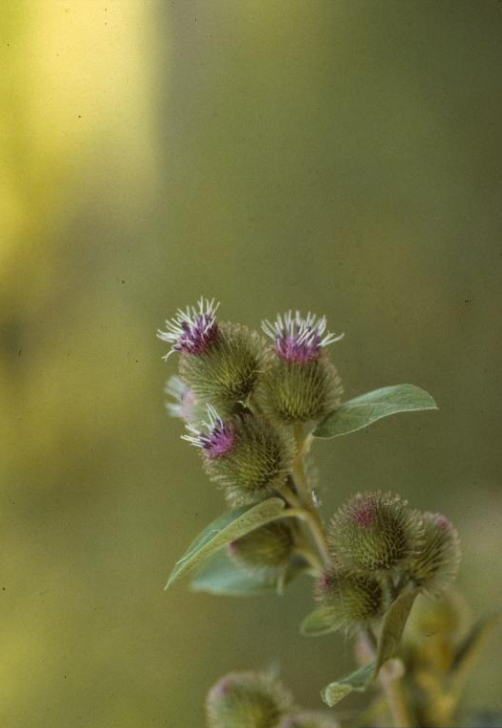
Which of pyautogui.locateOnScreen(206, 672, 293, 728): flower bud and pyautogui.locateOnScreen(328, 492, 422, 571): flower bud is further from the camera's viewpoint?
pyautogui.locateOnScreen(206, 672, 293, 728): flower bud

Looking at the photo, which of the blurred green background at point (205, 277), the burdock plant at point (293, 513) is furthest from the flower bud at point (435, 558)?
the blurred green background at point (205, 277)

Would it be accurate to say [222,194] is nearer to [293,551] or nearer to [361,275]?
[361,275]

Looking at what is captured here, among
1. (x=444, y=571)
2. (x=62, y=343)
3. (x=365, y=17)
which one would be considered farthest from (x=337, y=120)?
(x=444, y=571)

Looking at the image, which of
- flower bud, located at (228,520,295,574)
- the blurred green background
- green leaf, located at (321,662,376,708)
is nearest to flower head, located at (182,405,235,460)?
flower bud, located at (228,520,295,574)

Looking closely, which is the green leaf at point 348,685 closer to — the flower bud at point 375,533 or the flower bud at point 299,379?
the flower bud at point 375,533

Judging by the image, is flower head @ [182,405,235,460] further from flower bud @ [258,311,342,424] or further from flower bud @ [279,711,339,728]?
flower bud @ [279,711,339,728]
